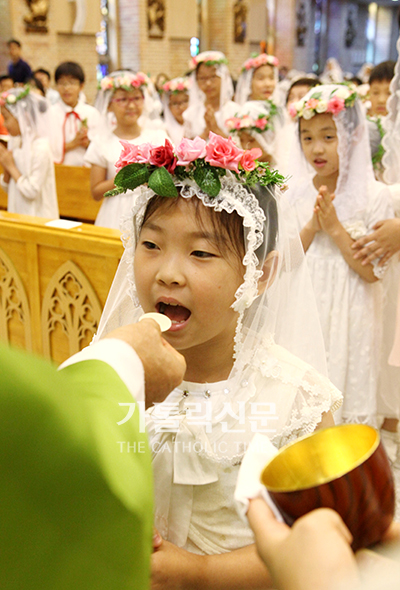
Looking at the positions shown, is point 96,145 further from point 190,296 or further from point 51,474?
point 51,474

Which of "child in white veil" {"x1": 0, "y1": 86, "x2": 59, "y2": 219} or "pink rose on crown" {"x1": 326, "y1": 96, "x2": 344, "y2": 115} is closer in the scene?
"pink rose on crown" {"x1": 326, "y1": 96, "x2": 344, "y2": 115}

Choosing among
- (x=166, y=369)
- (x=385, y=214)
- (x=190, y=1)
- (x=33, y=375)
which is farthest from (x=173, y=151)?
(x=190, y=1)

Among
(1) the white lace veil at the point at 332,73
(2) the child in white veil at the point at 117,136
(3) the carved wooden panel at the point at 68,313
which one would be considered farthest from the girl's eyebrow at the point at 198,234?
(1) the white lace veil at the point at 332,73

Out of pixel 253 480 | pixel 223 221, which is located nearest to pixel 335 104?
pixel 223 221

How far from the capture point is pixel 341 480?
30.1 inches

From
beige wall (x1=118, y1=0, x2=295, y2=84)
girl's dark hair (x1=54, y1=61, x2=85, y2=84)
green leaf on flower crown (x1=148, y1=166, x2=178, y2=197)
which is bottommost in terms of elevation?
green leaf on flower crown (x1=148, y1=166, x2=178, y2=197)

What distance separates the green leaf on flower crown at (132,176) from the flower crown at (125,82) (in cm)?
341

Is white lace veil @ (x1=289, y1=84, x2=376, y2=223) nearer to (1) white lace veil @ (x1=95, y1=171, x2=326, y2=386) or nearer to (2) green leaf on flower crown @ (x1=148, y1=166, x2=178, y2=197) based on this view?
(1) white lace veil @ (x1=95, y1=171, x2=326, y2=386)

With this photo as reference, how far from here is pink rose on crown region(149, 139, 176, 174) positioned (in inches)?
62.3

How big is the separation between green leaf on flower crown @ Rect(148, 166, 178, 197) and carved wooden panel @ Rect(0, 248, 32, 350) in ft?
7.20

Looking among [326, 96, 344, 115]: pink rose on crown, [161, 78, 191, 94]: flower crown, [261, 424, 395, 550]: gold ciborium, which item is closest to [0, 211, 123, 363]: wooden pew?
[326, 96, 344, 115]: pink rose on crown

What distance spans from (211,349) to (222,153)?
531 millimetres

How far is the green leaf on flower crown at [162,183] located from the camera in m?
1.53

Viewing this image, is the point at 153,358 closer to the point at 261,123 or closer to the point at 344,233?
the point at 344,233
